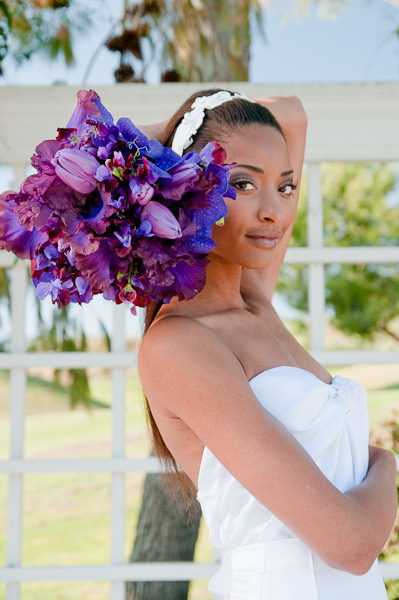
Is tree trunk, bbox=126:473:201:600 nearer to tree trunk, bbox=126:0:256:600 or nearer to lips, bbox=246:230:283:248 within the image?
tree trunk, bbox=126:0:256:600

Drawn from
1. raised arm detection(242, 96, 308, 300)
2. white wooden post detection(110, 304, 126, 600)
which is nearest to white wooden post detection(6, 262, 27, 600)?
white wooden post detection(110, 304, 126, 600)

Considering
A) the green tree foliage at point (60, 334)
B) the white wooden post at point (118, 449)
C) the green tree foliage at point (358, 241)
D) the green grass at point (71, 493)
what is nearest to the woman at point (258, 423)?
the white wooden post at point (118, 449)

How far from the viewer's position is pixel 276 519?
1.10m

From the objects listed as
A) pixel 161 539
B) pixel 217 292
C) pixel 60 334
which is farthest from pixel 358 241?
pixel 217 292

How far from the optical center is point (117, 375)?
90.1 inches

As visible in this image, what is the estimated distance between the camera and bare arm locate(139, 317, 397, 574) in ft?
3.18

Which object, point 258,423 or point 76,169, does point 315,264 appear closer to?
point 258,423

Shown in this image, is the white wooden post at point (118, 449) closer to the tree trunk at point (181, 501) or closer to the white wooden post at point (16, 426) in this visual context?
the white wooden post at point (16, 426)

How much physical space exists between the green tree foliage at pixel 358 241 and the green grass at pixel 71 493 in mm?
931

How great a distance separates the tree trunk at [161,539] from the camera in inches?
113

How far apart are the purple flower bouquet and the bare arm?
13 cm

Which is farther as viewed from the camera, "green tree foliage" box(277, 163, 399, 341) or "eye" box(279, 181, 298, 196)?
"green tree foliage" box(277, 163, 399, 341)

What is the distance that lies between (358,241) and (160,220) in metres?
8.66

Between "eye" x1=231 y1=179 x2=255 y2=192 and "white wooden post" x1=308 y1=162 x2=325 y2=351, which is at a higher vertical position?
"eye" x1=231 y1=179 x2=255 y2=192
